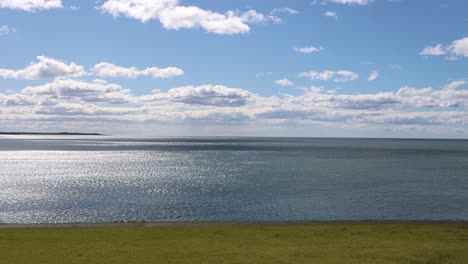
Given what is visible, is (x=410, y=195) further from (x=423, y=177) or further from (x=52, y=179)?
(x=52, y=179)

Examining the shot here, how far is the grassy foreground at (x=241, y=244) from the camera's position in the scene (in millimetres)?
16969

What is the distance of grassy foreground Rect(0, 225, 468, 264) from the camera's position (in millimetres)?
16969

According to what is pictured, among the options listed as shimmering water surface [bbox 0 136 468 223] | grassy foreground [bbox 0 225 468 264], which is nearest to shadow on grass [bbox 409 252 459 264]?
grassy foreground [bbox 0 225 468 264]

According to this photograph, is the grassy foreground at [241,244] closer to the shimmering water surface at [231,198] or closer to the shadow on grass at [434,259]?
the shadow on grass at [434,259]

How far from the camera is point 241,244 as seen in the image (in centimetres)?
1928

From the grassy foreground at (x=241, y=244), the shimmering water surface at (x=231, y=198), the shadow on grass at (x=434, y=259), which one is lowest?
the shimmering water surface at (x=231, y=198)

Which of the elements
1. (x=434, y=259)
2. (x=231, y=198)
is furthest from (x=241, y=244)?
(x=231, y=198)

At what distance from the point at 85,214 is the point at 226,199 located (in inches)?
576

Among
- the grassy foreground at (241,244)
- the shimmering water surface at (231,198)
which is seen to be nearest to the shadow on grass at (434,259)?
the grassy foreground at (241,244)

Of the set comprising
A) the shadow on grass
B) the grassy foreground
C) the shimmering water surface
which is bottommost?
the shimmering water surface

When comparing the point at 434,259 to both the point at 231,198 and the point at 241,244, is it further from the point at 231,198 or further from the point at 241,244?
the point at 231,198

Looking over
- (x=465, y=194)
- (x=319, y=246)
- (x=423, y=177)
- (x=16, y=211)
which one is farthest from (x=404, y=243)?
(x=423, y=177)

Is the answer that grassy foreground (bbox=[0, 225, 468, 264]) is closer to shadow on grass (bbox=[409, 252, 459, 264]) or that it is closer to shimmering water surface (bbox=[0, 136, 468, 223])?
shadow on grass (bbox=[409, 252, 459, 264])

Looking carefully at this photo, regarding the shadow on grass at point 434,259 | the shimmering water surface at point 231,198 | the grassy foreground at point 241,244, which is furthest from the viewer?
the shimmering water surface at point 231,198
